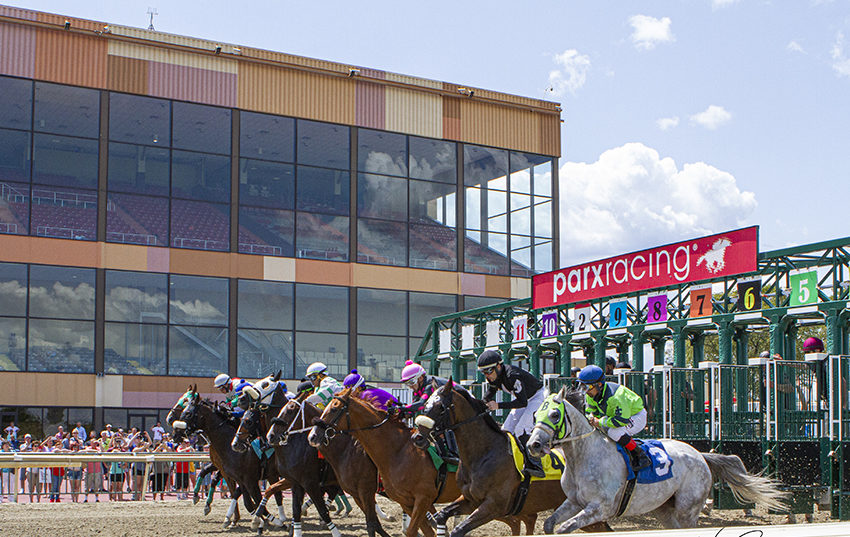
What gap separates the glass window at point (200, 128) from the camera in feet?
99.2

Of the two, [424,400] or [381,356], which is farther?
[381,356]

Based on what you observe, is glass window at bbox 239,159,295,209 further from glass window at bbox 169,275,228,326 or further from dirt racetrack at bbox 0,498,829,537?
dirt racetrack at bbox 0,498,829,537

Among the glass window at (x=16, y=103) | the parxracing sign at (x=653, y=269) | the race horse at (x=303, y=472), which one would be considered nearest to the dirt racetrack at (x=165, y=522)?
the race horse at (x=303, y=472)

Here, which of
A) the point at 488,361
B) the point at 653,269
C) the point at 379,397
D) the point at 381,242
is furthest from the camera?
the point at 381,242

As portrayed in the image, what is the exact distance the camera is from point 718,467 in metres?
9.11

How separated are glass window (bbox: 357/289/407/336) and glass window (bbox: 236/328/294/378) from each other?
251 centimetres

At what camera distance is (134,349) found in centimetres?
2917

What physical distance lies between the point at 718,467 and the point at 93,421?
2245 cm

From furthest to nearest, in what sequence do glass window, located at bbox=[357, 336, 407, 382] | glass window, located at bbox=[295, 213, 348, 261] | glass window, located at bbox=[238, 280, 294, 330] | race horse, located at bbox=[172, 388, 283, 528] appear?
glass window, located at bbox=[357, 336, 407, 382]
glass window, located at bbox=[295, 213, 348, 261]
glass window, located at bbox=[238, 280, 294, 330]
race horse, located at bbox=[172, 388, 283, 528]

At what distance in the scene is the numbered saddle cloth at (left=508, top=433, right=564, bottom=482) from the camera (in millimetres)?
8867

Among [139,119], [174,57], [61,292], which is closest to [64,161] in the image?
[139,119]

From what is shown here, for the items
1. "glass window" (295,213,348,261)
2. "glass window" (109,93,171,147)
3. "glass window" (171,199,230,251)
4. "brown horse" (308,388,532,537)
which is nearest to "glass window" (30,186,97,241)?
"glass window" (109,93,171,147)

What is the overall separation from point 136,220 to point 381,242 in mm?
8024

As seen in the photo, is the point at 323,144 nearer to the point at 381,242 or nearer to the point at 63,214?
the point at 381,242
